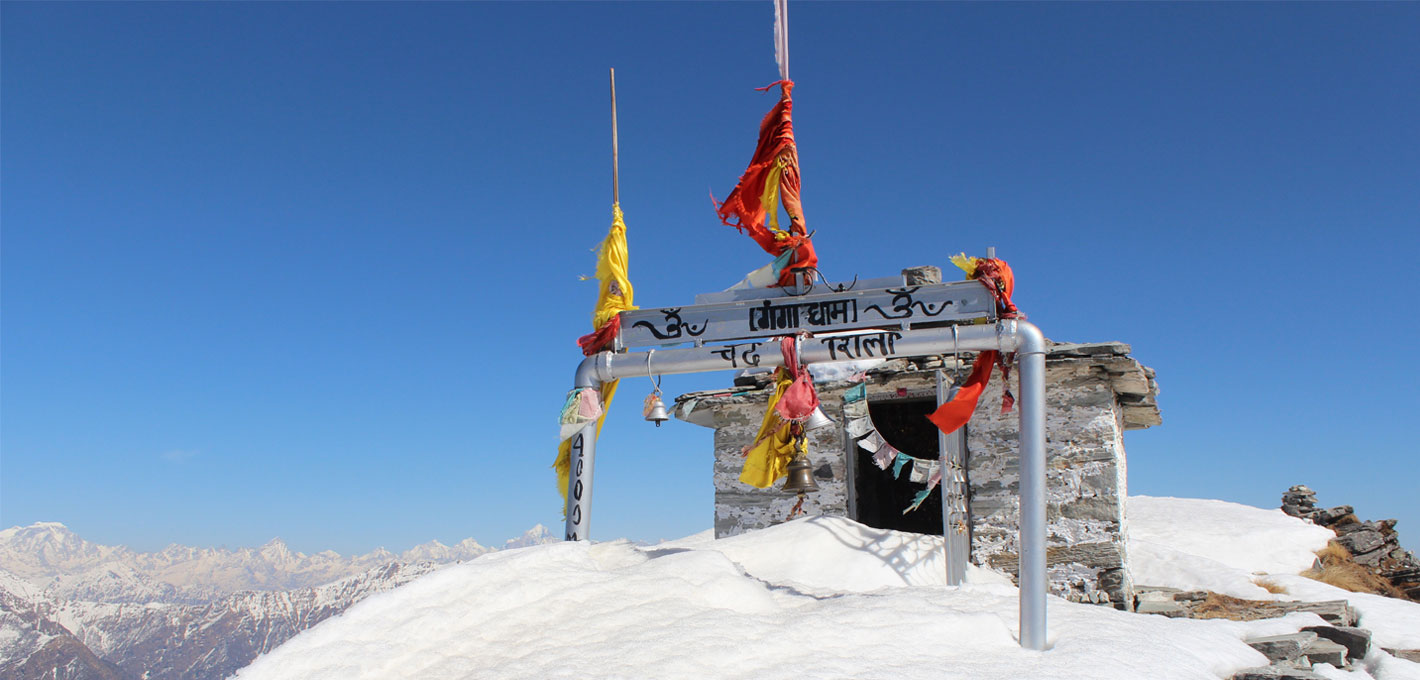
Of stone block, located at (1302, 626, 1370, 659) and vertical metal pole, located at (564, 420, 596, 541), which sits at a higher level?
vertical metal pole, located at (564, 420, 596, 541)

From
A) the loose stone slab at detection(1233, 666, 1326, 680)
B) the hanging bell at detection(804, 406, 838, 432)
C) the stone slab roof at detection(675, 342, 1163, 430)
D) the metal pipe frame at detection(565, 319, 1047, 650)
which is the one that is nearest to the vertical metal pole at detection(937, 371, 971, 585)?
the stone slab roof at detection(675, 342, 1163, 430)

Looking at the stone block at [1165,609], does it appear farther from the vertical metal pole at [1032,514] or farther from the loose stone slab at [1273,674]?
the vertical metal pole at [1032,514]

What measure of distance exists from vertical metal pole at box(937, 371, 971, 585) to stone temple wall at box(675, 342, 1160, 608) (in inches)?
13.8

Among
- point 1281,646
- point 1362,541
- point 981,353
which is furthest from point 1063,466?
point 1362,541

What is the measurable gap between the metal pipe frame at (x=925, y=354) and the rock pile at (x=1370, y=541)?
47.0ft

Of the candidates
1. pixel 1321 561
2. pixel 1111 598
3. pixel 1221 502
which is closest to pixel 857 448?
pixel 1111 598

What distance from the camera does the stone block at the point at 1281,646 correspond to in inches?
231

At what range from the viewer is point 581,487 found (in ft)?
23.0

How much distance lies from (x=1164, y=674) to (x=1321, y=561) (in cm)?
1547

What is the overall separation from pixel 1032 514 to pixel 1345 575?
45.9 ft

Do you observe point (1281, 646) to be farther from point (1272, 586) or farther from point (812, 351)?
point (1272, 586)

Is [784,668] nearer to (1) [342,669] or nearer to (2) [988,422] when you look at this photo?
(1) [342,669]

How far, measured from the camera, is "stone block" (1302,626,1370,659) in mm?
6578

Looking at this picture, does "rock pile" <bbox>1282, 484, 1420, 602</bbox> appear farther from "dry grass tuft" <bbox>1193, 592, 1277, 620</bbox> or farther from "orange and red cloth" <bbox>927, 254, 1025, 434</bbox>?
"orange and red cloth" <bbox>927, 254, 1025, 434</bbox>
